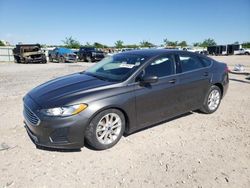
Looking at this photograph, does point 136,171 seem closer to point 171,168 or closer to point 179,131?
point 171,168

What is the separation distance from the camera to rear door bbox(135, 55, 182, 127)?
366 cm

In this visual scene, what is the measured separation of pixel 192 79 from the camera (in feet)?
14.6

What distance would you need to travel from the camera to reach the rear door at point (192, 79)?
4316 millimetres

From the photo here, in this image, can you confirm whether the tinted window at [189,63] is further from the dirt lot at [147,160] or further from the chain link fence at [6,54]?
the chain link fence at [6,54]

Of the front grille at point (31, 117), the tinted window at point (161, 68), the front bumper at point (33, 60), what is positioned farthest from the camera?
the front bumper at point (33, 60)

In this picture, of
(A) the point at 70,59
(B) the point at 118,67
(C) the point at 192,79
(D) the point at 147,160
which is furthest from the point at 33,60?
(D) the point at 147,160

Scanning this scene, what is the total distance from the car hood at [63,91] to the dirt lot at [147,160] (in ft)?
2.63

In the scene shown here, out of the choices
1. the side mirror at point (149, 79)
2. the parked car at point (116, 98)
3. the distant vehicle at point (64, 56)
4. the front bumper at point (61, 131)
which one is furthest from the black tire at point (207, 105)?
the distant vehicle at point (64, 56)

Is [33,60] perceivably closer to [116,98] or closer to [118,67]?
[118,67]

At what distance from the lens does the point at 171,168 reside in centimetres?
→ 294

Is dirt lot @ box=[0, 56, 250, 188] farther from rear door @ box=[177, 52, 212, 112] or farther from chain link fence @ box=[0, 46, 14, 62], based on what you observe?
chain link fence @ box=[0, 46, 14, 62]

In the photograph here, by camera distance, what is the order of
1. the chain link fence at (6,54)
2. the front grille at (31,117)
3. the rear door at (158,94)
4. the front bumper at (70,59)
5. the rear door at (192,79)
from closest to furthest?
the front grille at (31,117), the rear door at (158,94), the rear door at (192,79), the front bumper at (70,59), the chain link fence at (6,54)

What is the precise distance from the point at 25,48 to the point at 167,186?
25.5 metres

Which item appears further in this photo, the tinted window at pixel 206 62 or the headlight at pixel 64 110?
the tinted window at pixel 206 62
